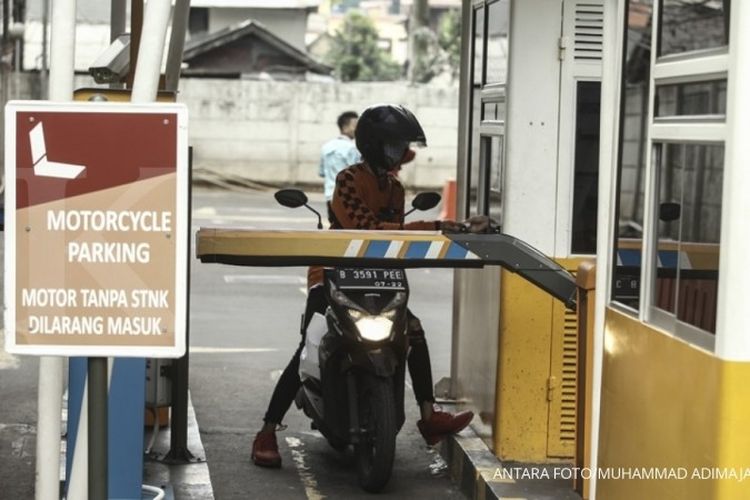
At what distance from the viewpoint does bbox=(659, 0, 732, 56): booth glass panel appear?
13.0 feet

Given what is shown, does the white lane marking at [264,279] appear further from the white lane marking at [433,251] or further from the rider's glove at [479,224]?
the white lane marking at [433,251]

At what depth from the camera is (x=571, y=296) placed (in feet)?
18.7

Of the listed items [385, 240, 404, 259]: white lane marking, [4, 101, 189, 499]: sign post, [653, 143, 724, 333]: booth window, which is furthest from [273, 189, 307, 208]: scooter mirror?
[4, 101, 189, 499]: sign post

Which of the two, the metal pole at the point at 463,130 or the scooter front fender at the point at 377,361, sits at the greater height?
the metal pole at the point at 463,130

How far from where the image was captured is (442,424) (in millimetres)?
7184

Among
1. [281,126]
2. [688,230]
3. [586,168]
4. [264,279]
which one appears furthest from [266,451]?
[281,126]

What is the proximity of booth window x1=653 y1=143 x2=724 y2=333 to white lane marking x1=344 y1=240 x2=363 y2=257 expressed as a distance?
1451 millimetres

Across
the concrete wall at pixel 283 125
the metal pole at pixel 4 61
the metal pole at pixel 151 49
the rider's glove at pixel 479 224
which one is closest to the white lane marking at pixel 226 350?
the rider's glove at pixel 479 224

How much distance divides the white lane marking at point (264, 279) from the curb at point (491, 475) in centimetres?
746

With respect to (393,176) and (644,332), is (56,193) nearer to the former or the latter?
(644,332)

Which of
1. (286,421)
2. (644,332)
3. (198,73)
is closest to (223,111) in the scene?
(198,73)

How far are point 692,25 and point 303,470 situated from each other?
371 cm

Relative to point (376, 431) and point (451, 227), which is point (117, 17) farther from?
point (376, 431)

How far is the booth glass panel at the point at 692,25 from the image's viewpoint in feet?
13.0
